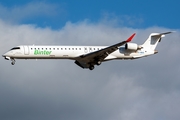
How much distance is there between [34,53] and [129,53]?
434 inches

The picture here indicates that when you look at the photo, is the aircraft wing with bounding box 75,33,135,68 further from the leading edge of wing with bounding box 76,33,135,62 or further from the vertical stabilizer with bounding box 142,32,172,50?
the vertical stabilizer with bounding box 142,32,172,50

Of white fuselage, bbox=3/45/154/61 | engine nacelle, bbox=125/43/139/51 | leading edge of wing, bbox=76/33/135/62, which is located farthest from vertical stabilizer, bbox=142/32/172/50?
white fuselage, bbox=3/45/154/61

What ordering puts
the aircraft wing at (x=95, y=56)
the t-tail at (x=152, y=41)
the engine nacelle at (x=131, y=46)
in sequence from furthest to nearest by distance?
1. the t-tail at (x=152, y=41)
2. the engine nacelle at (x=131, y=46)
3. the aircraft wing at (x=95, y=56)

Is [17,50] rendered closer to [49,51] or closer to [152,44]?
[49,51]

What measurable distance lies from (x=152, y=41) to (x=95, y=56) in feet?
27.4

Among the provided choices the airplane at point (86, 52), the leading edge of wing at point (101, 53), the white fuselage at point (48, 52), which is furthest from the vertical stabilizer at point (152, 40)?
the white fuselage at point (48, 52)

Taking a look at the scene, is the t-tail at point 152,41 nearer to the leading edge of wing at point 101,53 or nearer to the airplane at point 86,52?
the airplane at point 86,52

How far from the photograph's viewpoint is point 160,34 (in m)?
72.1

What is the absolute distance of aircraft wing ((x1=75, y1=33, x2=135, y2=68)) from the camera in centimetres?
6652

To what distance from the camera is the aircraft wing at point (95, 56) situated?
66.5m

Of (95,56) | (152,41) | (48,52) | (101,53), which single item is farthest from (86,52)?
(152,41)

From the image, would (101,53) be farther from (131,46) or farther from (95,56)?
(131,46)

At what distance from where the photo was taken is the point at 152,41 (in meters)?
72.9

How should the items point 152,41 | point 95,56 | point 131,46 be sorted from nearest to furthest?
point 95,56
point 131,46
point 152,41
